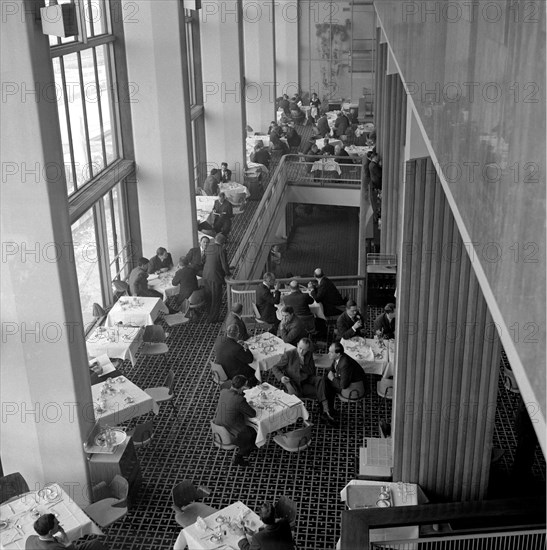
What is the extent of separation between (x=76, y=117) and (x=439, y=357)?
23.9 ft

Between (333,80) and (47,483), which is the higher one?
(333,80)

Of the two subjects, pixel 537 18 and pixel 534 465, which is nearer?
pixel 537 18

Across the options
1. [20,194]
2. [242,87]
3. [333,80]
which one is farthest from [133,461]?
[333,80]

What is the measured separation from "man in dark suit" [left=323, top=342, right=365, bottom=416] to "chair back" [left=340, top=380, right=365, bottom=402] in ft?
0.15

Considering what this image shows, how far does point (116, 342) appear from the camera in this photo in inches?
440

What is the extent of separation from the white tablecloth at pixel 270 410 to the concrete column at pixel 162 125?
18.8 ft

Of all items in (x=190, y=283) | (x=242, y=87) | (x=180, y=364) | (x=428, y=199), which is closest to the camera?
(x=428, y=199)

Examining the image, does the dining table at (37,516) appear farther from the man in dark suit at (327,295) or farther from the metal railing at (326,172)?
the metal railing at (326,172)

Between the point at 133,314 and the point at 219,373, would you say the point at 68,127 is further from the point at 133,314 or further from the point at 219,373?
the point at 219,373

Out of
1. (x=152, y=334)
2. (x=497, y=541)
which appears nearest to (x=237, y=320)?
(x=152, y=334)

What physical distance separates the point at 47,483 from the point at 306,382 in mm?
3567

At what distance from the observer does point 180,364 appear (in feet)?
39.4

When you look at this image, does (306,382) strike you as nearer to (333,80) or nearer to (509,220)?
Result: (509,220)

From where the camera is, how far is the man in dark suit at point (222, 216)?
53.6 ft
